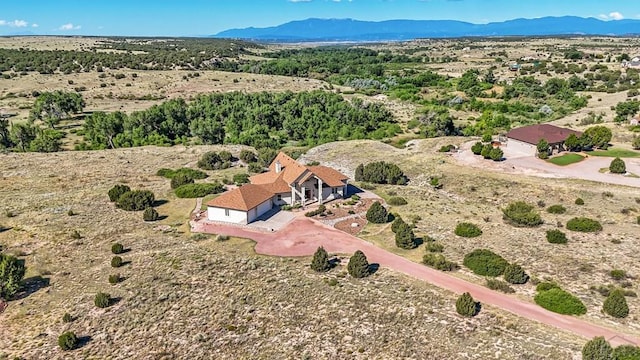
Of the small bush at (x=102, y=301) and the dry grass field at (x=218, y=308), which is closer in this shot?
the dry grass field at (x=218, y=308)

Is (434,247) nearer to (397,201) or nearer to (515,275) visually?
(515,275)

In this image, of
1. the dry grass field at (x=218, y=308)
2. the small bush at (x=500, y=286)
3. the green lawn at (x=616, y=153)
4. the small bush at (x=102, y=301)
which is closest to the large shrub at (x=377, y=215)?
the dry grass field at (x=218, y=308)

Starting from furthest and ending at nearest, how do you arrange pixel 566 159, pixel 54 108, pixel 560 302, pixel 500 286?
pixel 54 108, pixel 566 159, pixel 500 286, pixel 560 302

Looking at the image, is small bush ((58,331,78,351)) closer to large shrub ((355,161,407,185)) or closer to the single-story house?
large shrub ((355,161,407,185))

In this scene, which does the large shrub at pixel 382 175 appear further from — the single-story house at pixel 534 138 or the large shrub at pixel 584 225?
the large shrub at pixel 584 225

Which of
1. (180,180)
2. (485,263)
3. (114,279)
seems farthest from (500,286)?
(180,180)

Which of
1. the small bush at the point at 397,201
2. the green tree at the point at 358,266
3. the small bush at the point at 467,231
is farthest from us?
the small bush at the point at 397,201

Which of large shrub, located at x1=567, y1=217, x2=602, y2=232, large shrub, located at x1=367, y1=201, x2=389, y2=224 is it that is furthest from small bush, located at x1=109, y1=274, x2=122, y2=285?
large shrub, located at x1=567, y1=217, x2=602, y2=232
